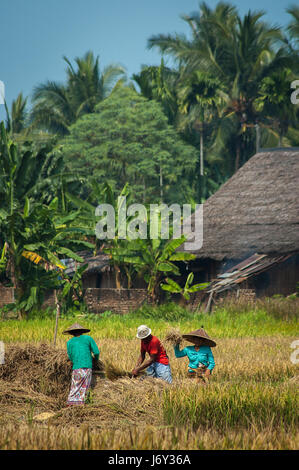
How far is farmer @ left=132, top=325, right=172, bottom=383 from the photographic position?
750cm

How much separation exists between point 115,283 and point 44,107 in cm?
1614

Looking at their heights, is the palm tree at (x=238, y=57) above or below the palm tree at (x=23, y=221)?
above

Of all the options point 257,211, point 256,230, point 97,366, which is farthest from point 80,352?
point 257,211

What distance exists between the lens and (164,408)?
6324 mm

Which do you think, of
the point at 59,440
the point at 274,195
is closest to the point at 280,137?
the point at 274,195

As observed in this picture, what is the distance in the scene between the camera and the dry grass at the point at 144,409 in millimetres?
4812

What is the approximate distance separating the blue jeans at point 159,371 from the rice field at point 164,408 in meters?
0.16

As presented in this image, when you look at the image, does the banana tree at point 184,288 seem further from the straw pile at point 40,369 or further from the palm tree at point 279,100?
the palm tree at point 279,100

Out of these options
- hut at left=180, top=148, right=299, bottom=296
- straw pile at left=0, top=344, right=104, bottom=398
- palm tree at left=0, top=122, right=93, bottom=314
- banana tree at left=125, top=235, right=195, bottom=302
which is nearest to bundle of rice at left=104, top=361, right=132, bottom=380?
straw pile at left=0, top=344, right=104, bottom=398

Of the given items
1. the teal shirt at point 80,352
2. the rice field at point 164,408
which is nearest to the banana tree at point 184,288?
the rice field at point 164,408

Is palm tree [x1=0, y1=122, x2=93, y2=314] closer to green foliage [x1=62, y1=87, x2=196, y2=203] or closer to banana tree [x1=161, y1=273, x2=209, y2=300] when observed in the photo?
banana tree [x1=161, y1=273, x2=209, y2=300]

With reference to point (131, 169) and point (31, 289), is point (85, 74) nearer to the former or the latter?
point (131, 169)

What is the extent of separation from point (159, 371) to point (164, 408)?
1.25m

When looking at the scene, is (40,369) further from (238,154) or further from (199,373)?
(238,154)
